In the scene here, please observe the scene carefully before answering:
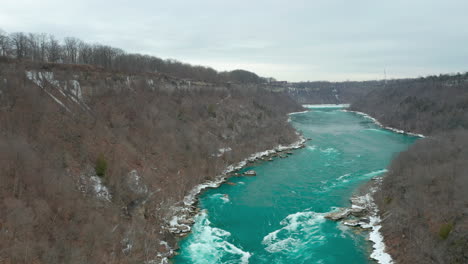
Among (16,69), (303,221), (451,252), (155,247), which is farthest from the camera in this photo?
(16,69)

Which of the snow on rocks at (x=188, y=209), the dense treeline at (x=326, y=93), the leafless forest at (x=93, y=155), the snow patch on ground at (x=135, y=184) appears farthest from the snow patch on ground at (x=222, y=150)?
the dense treeline at (x=326, y=93)

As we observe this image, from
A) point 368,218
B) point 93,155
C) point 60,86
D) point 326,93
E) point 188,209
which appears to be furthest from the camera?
point 326,93

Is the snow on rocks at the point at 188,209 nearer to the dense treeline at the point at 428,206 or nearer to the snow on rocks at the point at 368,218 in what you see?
the snow on rocks at the point at 368,218

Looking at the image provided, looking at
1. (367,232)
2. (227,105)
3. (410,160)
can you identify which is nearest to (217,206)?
(367,232)

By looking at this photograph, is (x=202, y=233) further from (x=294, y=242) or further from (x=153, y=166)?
(x=153, y=166)

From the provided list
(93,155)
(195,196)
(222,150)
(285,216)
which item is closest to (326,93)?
(222,150)

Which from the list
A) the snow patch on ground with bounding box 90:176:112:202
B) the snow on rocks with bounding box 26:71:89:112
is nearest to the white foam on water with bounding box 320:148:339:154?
the snow on rocks with bounding box 26:71:89:112

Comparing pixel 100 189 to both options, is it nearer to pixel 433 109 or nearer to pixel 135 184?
pixel 135 184
